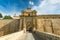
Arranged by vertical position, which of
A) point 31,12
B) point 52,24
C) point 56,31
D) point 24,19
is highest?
point 31,12

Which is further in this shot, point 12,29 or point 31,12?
point 31,12

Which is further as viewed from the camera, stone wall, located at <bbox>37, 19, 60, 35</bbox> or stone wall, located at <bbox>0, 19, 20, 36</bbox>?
stone wall, located at <bbox>37, 19, 60, 35</bbox>

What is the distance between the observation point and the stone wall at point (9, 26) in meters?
27.4

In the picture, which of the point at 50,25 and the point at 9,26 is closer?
the point at 9,26

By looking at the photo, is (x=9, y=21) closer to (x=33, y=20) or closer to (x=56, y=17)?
(x=33, y=20)

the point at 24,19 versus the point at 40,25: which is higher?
the point at 24,19

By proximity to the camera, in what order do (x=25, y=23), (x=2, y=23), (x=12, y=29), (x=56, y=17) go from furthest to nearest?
1. (x=56, y=17)
2. (x=2, y=23)
3. (x=12, y=29)
4. (x=25, y=23)

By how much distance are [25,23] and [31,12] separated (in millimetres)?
6710

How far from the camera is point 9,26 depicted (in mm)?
28453

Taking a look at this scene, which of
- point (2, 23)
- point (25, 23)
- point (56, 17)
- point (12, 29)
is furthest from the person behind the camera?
point (56, 17)

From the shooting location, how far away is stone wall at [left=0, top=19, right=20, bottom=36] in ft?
89.8

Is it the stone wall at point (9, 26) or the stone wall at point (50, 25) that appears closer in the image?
the stone wall at point (9, 26)

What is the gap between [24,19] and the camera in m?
26.0

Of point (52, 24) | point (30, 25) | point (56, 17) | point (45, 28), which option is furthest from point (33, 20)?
point (56, 17)
